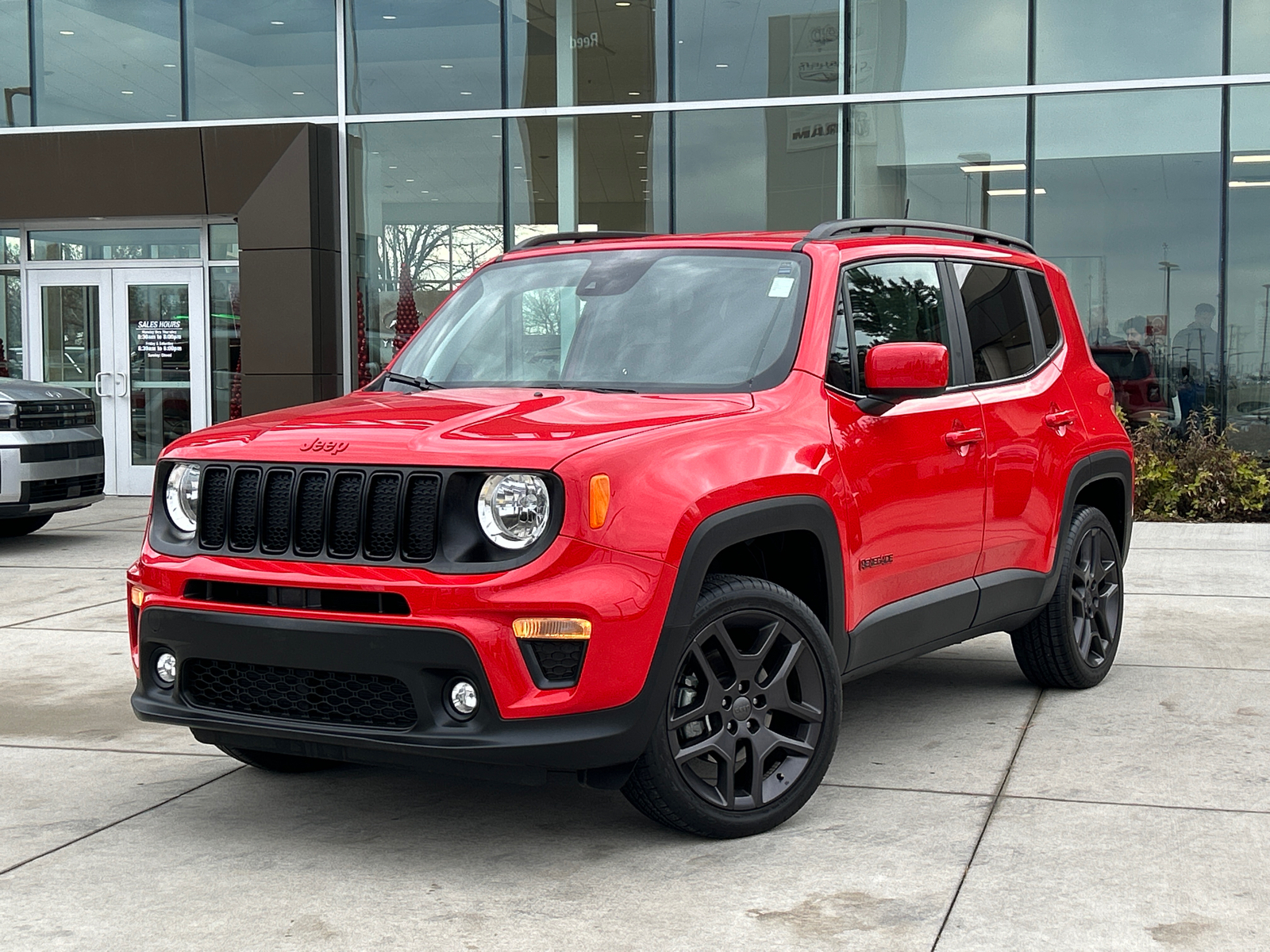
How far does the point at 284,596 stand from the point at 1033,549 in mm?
3067

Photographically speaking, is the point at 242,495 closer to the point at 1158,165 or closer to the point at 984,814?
the point at 984,814

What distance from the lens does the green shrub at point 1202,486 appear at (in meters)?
13.3

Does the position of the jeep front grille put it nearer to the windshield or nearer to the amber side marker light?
the amber side marker light

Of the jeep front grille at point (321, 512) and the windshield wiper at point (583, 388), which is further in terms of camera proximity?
the windshield wiper at point (583, 388)

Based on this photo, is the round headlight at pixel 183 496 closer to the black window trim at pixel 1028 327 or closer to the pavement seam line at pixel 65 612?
the black window trim at pixel 1028 327

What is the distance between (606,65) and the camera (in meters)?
15.9

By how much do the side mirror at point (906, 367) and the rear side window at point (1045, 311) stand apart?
5.34 feet

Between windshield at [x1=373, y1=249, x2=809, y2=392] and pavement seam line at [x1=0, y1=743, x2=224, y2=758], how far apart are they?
1530 mm

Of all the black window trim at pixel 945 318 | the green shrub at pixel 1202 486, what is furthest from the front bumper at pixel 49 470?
the green shrub at pixel 1202 486

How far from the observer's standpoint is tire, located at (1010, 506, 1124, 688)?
19.9 ft

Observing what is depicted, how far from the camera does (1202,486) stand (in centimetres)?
1334

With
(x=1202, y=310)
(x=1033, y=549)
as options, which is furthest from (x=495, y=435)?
(x=1202, y=310)

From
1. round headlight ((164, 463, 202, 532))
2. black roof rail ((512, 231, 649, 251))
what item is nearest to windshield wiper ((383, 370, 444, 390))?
black roof rail ((512, 231, 649, 251))

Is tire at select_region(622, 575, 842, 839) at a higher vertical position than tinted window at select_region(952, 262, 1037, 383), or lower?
lower
